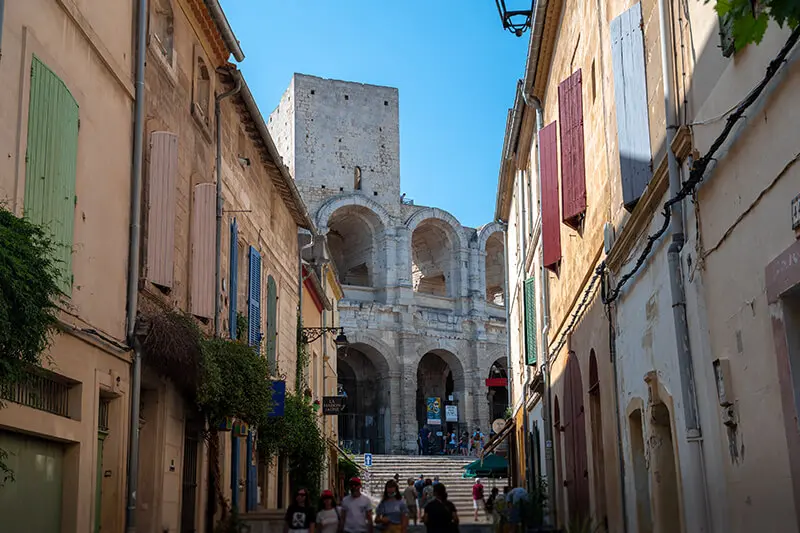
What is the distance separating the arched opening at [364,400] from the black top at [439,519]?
3187 centimetres

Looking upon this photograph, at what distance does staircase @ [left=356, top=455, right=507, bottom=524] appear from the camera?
32.6 metres

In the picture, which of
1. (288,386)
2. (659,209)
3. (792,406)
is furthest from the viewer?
(288,386)

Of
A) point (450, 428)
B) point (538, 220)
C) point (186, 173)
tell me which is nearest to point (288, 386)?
point (538, 220)

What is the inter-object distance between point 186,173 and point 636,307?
654 centimetres

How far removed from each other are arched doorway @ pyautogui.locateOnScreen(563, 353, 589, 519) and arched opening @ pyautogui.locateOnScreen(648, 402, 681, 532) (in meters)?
4.54

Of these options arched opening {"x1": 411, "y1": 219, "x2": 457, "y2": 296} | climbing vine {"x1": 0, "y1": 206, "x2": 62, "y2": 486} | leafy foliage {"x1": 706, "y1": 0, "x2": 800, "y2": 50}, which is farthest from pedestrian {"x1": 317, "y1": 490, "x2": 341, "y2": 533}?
arched opening {"x1": 411, "y1": 219, "x2": 457, "y2": 296}

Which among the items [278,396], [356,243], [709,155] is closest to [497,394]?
[356,243]

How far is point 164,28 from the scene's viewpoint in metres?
13.4

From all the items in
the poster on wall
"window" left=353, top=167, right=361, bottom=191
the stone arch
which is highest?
"window" left=353, top=167, right=361, bottom=191

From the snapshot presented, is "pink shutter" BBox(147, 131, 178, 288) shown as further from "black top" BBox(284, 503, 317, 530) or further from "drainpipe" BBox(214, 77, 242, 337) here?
"black top" BBox(284, 503, 317, 530)

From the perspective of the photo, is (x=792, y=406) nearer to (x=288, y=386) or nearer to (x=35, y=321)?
(x=35, y=321)

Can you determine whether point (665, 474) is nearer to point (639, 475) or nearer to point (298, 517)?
point (639, 475)

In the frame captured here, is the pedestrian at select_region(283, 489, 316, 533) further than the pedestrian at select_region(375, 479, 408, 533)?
No

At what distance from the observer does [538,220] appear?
19078 millimetres
